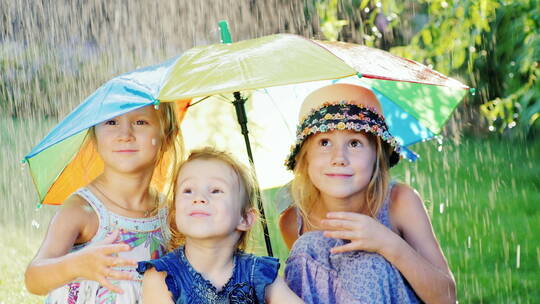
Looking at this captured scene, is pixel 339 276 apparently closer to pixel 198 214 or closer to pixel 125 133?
pixel 198 214

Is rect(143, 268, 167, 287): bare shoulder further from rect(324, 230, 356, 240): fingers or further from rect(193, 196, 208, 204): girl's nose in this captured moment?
rect(324, 230, 356, 240): fingers

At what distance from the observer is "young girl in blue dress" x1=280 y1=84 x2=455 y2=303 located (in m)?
2.82

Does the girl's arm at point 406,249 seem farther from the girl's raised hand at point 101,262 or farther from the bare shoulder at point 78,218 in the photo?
the bare shoulder at point 78,218

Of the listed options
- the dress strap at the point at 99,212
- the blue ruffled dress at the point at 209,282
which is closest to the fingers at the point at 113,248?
the blue ruffled dress at the point at 209,282

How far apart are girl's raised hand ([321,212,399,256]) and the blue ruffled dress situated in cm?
24

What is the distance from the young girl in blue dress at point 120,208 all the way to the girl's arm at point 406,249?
0.66m

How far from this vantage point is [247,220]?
2.80m

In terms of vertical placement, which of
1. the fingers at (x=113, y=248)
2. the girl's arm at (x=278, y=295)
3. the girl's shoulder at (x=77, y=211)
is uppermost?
the girl's shoulder at (x=77, y=211)

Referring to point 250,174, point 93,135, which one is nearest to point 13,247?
point 93,135

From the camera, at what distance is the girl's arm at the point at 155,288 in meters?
2.66

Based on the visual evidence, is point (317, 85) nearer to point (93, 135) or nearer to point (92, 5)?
point (93, 135)

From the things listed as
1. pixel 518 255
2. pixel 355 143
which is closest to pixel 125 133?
pixel 355 143

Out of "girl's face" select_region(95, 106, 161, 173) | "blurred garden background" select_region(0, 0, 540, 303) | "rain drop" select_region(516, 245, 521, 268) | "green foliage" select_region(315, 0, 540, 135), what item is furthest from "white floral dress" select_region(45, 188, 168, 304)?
"rain drop" select_region(516, 245, 521, 268)

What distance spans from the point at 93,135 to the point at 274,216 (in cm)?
327
